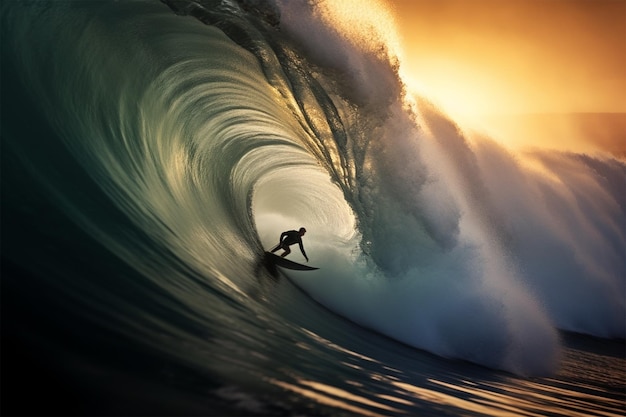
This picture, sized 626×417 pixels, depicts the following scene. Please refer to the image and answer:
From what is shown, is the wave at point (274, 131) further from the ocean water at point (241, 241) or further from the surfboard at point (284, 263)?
the surfboard at point (284, 263)

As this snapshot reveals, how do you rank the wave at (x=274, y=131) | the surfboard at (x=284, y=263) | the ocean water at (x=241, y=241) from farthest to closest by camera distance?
the surfboard at (x=284, y=263)
the wave at (x=274, y=131)
the ocean water at (x=241, y=241)

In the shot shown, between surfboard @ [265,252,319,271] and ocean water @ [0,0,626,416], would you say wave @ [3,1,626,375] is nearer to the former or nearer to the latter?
ocean water @ [0,0,626,416]

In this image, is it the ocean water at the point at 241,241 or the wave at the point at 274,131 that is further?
the wave at the point at 274,131

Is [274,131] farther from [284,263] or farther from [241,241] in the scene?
[284,263]

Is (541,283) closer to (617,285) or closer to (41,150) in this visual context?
(617,285)

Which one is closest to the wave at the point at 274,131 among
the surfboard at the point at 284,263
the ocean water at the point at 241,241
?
the ocean water at the point at 241,241

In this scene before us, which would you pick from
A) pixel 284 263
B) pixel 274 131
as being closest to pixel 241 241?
→ pixel 284 263
